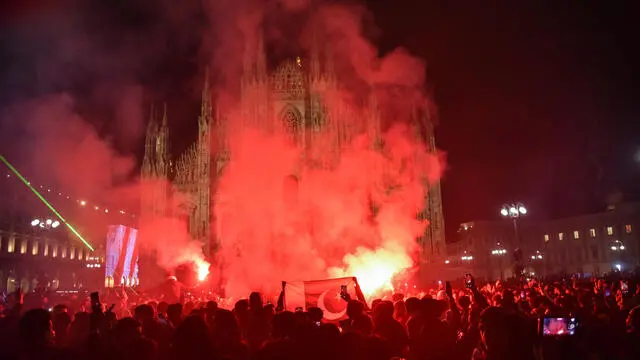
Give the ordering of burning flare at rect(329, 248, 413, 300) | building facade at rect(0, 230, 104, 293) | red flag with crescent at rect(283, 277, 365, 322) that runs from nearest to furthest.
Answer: red flag with crescent at rect(283, 277, 365, 322) → burning flare at rect(329, 248, 413, 300) → building facade at rect(0, 230, 104, 293)

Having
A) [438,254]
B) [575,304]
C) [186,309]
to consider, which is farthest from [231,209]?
[575,304]

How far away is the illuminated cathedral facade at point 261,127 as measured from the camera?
37.8 metres

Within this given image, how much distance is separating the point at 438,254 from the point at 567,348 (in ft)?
118

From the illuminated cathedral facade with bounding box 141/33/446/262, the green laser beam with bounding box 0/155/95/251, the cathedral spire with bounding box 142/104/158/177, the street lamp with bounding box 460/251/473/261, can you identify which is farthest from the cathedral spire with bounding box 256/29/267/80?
the street lamp with bounding box 460/251/473/261

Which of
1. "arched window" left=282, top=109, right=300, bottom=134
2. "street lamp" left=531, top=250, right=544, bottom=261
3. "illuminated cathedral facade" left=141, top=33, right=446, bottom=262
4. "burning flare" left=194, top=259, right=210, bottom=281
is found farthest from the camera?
"street lamp" left=531, top=250, right=544, bottom=261

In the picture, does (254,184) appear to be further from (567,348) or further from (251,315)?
(567,348)

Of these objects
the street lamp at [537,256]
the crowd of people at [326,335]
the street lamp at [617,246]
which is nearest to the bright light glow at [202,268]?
the crowd of people at [326,335]

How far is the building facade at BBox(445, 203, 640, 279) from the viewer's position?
53.7 meters

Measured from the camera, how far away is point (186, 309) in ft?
29.6

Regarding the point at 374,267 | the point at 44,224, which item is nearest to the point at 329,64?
the point at 374,267

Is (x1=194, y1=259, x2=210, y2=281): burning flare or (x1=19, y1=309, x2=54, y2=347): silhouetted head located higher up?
(x1=194, y1=259, x2=210, y2=281): burning flare

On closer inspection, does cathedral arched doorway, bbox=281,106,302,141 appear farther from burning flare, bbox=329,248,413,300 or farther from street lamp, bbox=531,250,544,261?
street lamp, bbox=531,250,544,261

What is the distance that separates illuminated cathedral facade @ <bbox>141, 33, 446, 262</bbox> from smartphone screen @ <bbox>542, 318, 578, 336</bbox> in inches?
1303

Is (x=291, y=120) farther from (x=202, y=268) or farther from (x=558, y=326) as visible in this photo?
(x=558, y=326)
